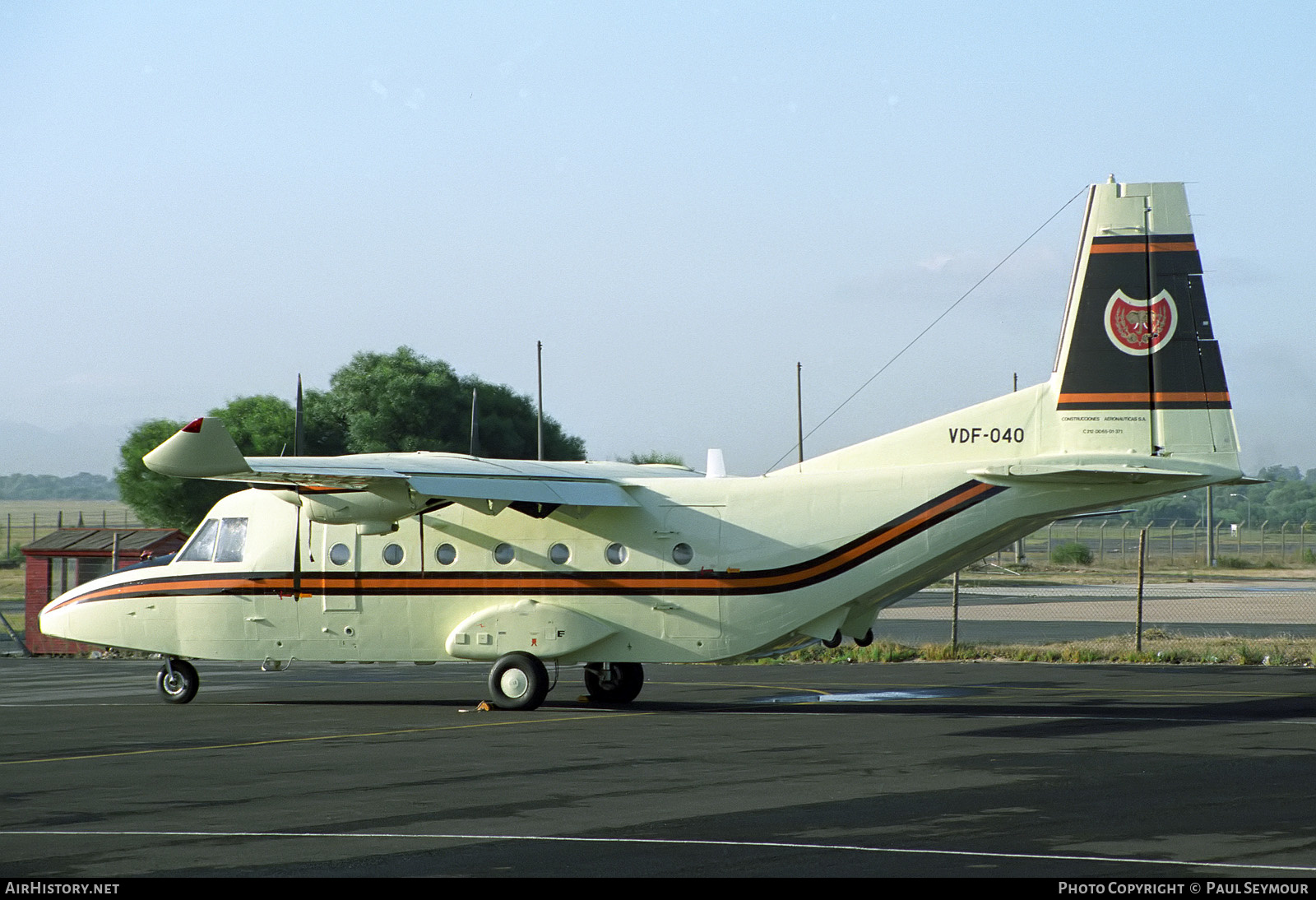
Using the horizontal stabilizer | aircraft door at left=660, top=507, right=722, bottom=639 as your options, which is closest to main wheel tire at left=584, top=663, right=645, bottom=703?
aircraft door at left=660, top=507, right=722, bottom=639

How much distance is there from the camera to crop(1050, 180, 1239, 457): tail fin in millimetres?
17906

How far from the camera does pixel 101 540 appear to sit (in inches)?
1214

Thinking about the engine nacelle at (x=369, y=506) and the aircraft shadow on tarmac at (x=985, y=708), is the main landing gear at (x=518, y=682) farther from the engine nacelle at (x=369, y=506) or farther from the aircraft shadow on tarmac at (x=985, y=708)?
the engine nacelle at (x=369, y=506)

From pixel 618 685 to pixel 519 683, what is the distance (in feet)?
6.30

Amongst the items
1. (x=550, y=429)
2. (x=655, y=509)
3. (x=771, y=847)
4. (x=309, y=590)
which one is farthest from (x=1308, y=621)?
(x=550, y=429)

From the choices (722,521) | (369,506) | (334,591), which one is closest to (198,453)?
(369,506)

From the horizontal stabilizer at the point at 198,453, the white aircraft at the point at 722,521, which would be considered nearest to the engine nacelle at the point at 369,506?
the white aircraft at the point at 722,521

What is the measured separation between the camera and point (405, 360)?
63.0m

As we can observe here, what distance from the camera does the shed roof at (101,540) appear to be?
30.3 meters

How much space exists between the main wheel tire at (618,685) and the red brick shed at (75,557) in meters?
13.8

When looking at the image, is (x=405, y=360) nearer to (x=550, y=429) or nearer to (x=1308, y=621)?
(x=550, y=429)

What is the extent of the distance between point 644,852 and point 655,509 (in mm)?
10155

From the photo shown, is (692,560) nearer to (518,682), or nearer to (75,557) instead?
(518,682)

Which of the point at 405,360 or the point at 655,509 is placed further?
the point at 405,360
